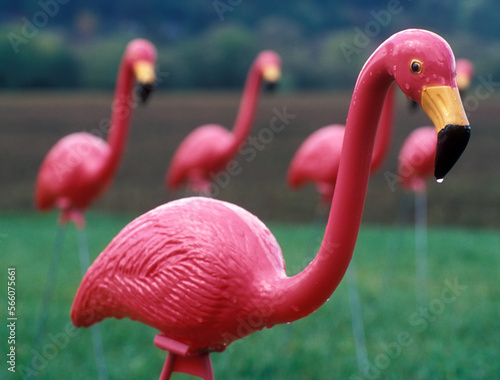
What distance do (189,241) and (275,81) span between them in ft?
8.29

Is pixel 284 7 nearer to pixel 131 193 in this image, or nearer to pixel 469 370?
pixel 131 193

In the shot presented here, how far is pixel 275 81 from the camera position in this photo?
4035 millimetres

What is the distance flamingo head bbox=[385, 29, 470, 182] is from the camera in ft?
3.85

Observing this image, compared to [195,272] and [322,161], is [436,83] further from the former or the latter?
[322,161]

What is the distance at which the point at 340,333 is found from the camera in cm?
402

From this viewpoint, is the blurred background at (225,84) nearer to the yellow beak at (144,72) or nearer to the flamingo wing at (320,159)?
the flamingo wing at (320,159)

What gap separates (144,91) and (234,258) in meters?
1.25

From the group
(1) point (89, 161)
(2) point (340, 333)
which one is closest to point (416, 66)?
(1) point (89, 161)

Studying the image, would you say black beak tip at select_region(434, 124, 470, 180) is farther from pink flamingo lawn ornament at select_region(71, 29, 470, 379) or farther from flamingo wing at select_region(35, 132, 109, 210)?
flamingo wing at select_region(35, 132, 109, 210)

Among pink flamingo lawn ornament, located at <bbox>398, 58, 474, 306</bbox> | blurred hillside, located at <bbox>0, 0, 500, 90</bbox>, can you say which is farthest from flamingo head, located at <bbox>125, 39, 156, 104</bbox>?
blurred hillside, located at <bbox>0, 0, 500, 90</bbox>

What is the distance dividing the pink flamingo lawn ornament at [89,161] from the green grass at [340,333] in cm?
43

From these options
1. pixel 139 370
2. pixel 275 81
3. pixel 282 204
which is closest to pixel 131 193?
pixel 282 204

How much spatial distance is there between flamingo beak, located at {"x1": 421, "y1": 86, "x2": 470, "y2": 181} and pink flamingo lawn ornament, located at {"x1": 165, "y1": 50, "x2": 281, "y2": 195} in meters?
2.81

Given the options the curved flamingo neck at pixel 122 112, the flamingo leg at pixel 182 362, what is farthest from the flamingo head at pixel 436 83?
the curved flamingo neck at pixel 122 112
